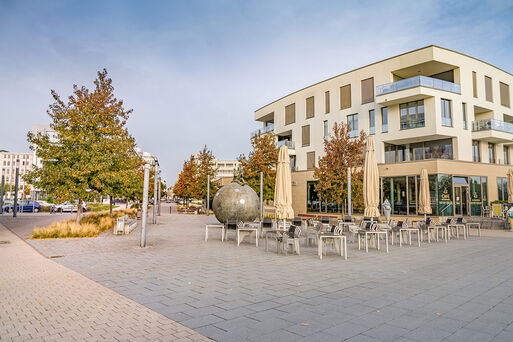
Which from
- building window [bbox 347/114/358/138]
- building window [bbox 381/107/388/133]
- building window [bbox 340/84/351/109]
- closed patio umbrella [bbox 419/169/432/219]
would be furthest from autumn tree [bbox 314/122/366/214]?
building window [bbox 340/84/351/109]

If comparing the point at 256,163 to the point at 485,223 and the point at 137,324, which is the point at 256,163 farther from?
the point at 137,324

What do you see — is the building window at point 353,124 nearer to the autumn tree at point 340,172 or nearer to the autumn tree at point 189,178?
the autumn tree at point 340,172

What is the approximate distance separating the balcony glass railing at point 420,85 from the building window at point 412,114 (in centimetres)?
160

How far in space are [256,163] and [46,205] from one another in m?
29.6

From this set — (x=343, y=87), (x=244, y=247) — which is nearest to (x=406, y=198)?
(x=343, y=87)

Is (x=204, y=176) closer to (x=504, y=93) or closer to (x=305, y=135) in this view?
(x=305, y=135)

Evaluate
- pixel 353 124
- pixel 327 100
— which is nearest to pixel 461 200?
pixel 353 124

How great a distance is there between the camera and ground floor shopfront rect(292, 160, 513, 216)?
24172mm

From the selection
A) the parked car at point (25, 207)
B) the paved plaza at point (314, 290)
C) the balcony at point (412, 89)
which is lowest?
the paved plaza at point (314, 290)

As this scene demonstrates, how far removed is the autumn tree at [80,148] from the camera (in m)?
15.2

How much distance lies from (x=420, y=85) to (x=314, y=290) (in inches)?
958

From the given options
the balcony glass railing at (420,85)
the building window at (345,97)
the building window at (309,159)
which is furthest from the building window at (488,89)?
the building window at (309,159)

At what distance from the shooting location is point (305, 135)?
3656cm

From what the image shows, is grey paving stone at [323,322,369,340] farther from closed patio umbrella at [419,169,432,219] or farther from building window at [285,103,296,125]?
building window at [285,103,296,125]
